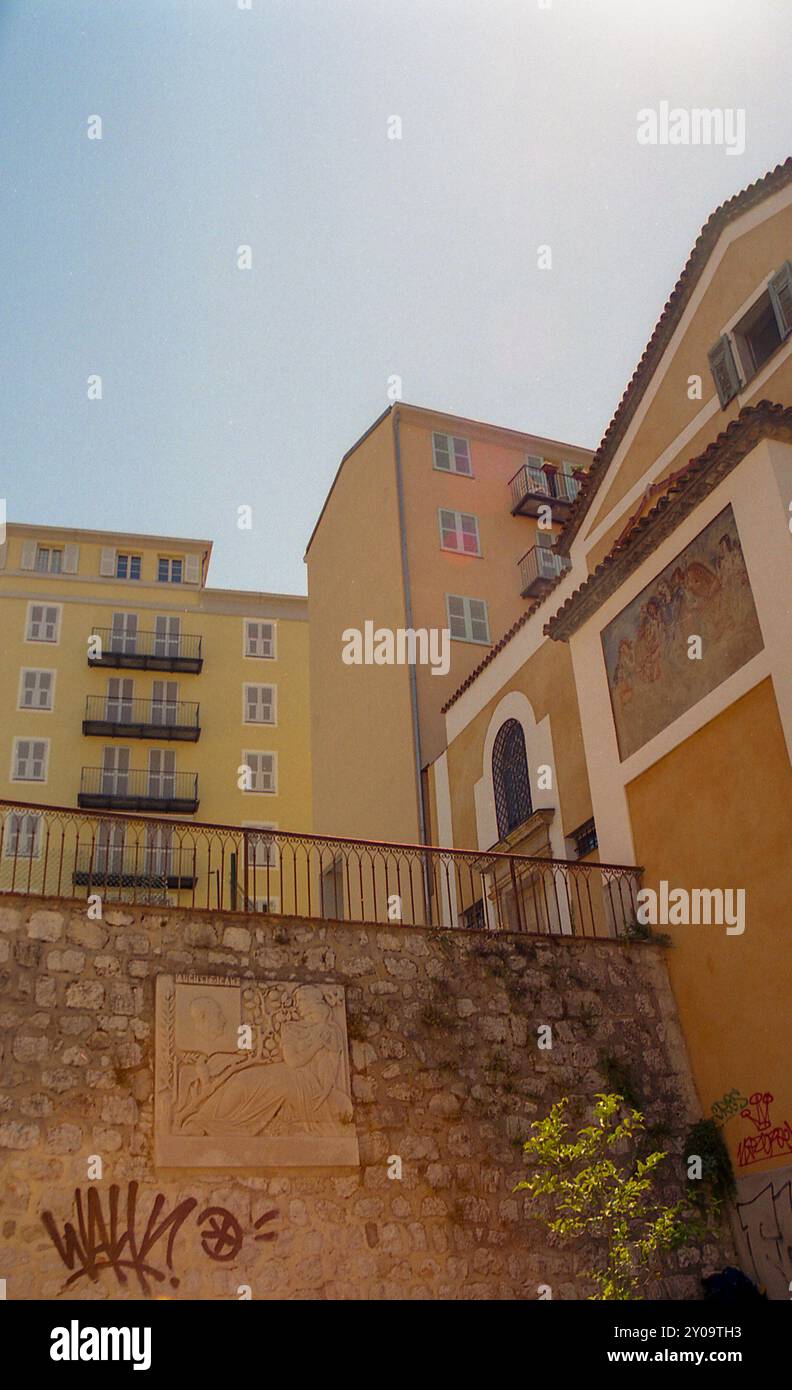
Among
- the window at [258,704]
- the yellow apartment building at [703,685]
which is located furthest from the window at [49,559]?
the yellow apartment building at [703,685]

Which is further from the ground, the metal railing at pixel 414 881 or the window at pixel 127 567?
the window at pixel 127 567

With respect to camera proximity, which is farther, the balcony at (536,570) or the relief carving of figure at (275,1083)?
the balcony at (536,570)

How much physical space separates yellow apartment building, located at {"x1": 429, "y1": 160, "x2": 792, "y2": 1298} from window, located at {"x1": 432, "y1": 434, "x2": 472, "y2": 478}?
22.4ft

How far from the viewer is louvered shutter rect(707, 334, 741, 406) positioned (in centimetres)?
1381

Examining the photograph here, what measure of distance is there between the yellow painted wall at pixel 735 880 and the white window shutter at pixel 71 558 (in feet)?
84.8

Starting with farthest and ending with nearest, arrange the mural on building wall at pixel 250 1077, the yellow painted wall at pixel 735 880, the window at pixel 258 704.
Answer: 1. the window at pixel 258 704
2. the yellow painted wall at pixel 735 880
3. the mural on building wall at pixel 250 1077

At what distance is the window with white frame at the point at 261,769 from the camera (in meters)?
33.4

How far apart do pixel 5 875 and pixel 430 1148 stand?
2061 cm

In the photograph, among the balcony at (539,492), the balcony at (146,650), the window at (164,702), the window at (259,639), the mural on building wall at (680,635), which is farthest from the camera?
the window at (259,639)

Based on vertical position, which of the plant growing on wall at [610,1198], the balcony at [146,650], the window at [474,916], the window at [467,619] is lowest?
the plant growing on wall at [610,1198]

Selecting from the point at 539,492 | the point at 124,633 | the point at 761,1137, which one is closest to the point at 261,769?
Result: the point at 124,633

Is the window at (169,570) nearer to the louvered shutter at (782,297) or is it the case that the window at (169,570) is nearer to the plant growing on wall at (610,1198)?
the louvered shutter at (782,297)
